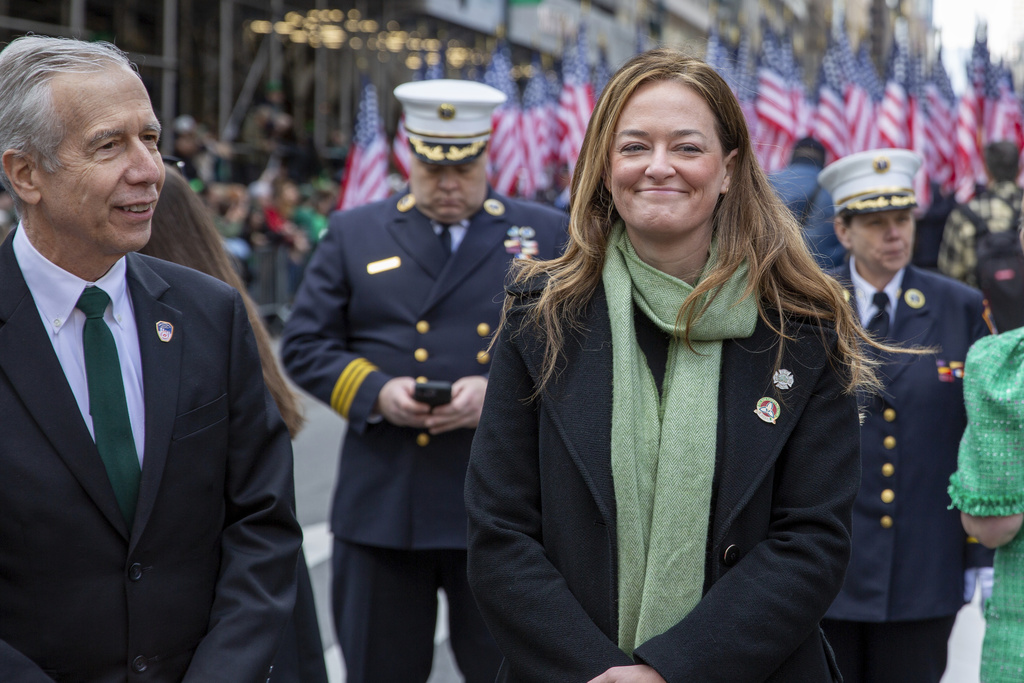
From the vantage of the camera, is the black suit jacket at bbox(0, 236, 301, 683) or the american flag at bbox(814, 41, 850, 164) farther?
the american flag at bbox(814, 41, 850, 164)

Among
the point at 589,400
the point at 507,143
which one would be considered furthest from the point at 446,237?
the point at 507,143

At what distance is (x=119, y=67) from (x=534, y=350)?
3.53ft

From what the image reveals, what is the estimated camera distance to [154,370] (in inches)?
97.5

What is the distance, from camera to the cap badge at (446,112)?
4246 millimetres

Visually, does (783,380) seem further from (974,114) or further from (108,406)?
(974,114)

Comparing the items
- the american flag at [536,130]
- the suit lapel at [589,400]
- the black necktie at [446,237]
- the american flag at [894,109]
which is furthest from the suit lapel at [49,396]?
the american flag at [536,130]

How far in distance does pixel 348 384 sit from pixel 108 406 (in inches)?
68.1

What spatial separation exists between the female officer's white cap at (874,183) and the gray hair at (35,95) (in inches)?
104

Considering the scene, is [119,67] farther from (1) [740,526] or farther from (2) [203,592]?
(1) [740,526]

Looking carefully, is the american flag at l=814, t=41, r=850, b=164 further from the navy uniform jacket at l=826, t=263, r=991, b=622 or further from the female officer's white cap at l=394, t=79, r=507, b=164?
the navy uniform jacket at l=826, t=263, r=991, b=622

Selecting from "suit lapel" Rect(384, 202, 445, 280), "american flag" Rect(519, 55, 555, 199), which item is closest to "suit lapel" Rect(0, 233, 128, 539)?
"suit lapel" Rect(384, 202, 445, 280)

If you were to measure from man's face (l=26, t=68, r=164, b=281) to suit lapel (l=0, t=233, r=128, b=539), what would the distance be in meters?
0.17

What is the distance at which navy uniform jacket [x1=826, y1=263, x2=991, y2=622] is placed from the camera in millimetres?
3600

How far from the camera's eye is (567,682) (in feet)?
7.50
